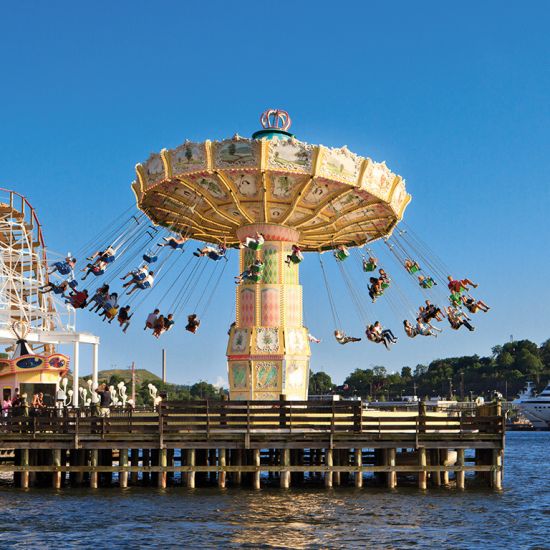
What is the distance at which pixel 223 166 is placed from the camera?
105ft

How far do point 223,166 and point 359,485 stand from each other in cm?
1189

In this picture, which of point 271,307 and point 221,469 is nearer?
point 221,469

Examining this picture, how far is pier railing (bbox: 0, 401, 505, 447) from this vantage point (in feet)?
88.1

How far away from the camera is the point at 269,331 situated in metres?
34.0

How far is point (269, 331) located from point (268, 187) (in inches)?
212

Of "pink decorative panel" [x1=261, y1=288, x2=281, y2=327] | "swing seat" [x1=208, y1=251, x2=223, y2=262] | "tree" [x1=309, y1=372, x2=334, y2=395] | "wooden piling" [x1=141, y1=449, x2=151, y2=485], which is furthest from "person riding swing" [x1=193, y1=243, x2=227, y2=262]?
"tree" [x1=309, y1=372, x2=334, y2=395]

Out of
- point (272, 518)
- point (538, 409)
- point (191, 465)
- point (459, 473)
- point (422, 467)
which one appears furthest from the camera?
point (538, 409)

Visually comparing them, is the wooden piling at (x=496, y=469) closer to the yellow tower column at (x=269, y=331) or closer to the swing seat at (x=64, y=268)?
the yellow tower column at (x=269, y=331)

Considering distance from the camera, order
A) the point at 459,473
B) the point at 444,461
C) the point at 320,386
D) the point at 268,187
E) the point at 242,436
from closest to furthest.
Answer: the point at 242,436, the point at 459,473, the point at 444,461, the point at 268,187, the point at 320,386

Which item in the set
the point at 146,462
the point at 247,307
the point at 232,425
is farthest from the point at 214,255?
A: the point at 232,425

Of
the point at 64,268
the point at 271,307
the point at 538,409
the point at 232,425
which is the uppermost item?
the point at 64,268

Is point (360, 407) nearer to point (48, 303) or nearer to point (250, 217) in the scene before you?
point (250, 217)

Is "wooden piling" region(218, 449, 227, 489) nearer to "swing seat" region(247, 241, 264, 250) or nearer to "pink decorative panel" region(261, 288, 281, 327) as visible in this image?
"pink decorative panel" region(261, 288, 281, 327)

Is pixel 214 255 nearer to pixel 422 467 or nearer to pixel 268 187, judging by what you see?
pixel 268 187
